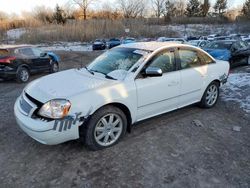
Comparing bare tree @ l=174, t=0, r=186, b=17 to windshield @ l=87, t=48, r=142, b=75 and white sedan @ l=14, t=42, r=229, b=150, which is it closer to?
white sedan @ l=14, t=42, r=229, b=150

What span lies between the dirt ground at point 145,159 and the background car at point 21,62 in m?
5.20

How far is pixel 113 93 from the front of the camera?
4121 mm

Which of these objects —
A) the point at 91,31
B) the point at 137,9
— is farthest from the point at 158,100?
the point at 137,9

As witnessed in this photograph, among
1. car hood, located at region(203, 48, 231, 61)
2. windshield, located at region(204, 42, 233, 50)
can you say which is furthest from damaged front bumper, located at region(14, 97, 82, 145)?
windshield, located at region(204, 42, 233, 50)

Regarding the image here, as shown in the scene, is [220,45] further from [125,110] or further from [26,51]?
[125,110]

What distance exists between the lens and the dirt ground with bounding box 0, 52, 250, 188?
11.3 ft

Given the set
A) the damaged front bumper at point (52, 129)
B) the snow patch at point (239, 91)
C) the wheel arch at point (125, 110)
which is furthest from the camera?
→ the snow patch at point (239, 91)

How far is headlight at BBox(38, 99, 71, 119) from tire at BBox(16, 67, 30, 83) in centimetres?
700

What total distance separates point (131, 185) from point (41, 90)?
2.01 m

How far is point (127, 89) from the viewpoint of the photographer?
4281 mm

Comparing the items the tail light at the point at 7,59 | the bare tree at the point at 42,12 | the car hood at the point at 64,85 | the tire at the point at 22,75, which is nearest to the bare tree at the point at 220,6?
the bare tree at the point at 42,12

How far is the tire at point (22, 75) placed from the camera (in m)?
10.2

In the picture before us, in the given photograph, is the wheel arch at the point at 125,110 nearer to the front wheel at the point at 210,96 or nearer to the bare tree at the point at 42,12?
the front wheel at the point at 210,96

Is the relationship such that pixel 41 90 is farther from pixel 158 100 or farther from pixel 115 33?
pixel 115 33
